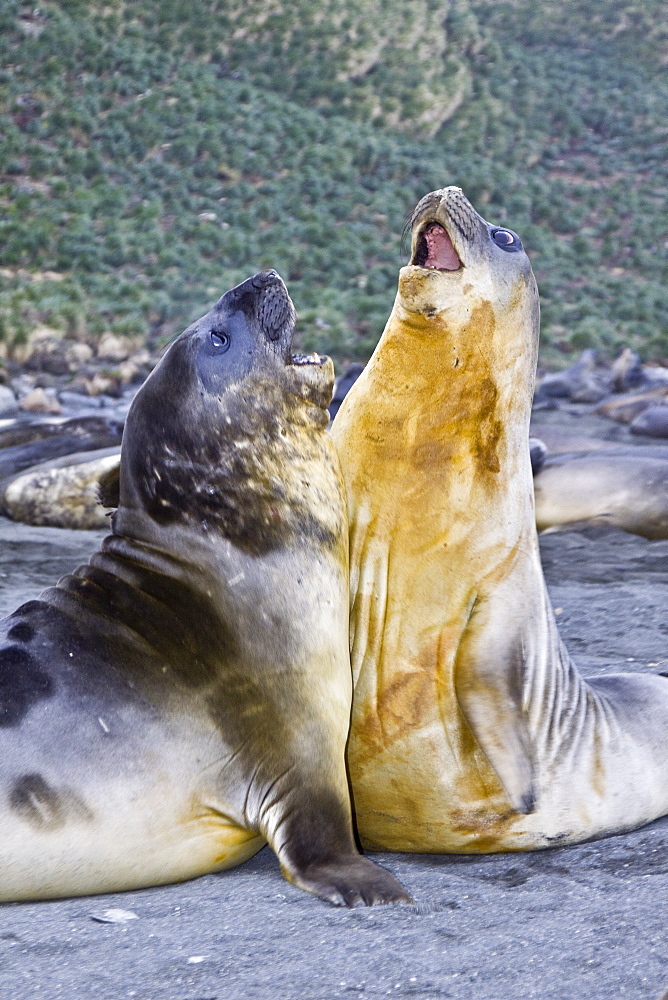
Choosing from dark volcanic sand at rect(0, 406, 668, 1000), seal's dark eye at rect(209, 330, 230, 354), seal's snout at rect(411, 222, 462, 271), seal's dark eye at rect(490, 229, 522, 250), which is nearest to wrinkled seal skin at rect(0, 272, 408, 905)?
seal's dark eye at rect(209, 330, 230, 354)

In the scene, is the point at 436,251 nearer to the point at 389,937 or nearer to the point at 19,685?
the point at 19,685

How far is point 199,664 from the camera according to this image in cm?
265

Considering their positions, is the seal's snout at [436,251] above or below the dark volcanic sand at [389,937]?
above

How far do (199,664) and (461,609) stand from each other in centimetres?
67

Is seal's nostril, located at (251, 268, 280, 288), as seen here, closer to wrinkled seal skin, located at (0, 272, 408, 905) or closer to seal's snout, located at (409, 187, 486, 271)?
wrinkled seal skin, located at (0, 272, 408, 905)

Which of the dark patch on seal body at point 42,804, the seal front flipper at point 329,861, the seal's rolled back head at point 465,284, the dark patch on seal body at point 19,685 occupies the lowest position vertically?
the seal front flipper at point 329,861

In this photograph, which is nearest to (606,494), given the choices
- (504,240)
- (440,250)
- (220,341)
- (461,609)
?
(504,240)

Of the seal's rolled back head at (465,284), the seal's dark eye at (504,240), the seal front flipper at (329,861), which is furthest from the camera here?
the seal's dark eye at (504,240)

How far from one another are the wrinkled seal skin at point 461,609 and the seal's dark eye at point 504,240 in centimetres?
4

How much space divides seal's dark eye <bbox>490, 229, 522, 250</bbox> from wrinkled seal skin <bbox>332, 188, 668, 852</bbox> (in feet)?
0.14

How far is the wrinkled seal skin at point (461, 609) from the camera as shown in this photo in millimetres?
2805

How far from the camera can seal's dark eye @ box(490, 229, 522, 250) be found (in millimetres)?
3094

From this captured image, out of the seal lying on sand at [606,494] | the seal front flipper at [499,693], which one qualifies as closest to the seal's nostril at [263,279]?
the seal front flipper at [499,693]

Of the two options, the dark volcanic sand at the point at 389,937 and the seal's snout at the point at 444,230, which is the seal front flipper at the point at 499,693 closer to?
the dark volcanic sand at the point at 389,937
